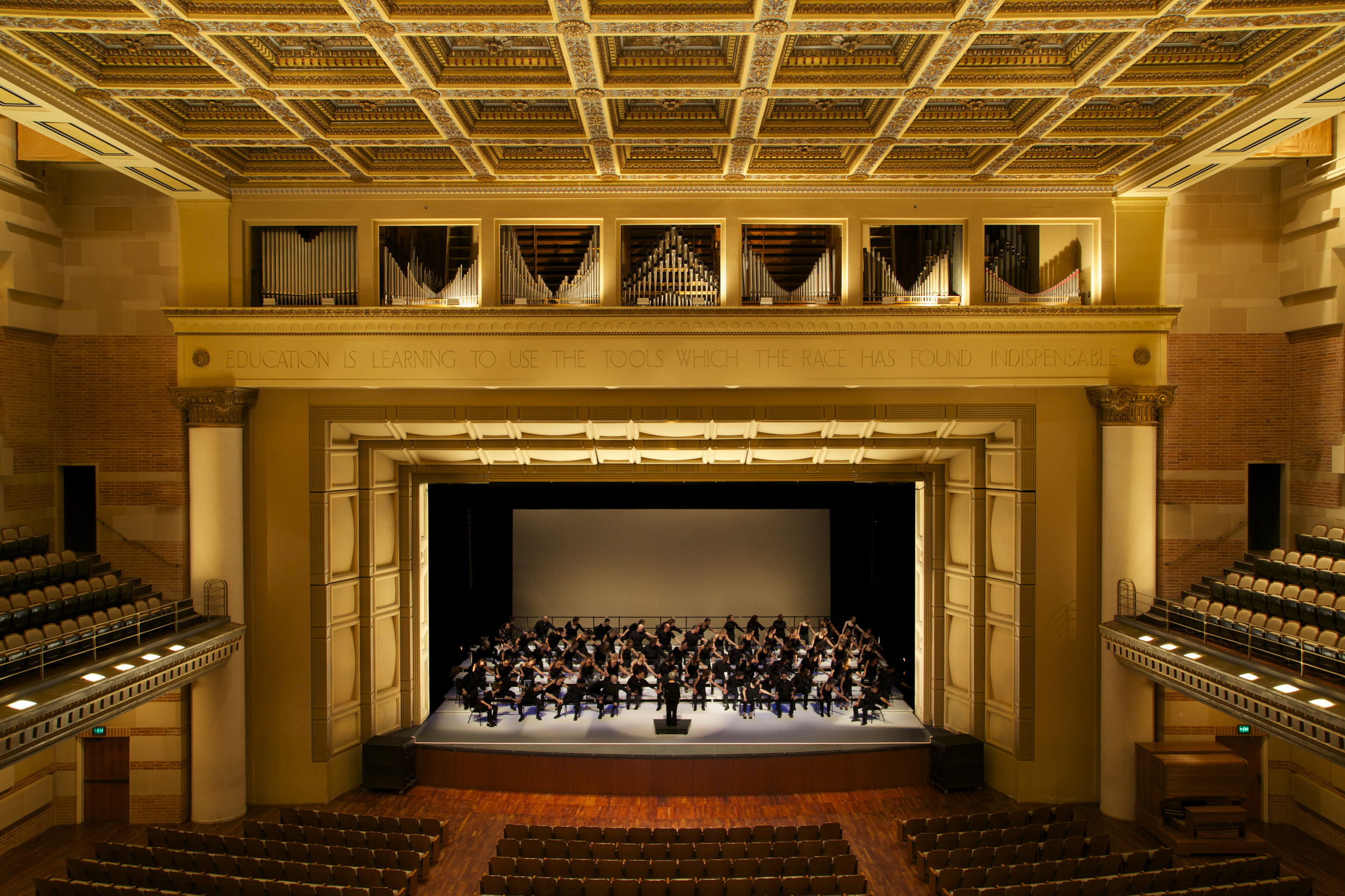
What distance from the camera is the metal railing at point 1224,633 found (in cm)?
708

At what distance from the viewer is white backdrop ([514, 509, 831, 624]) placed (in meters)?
15.2

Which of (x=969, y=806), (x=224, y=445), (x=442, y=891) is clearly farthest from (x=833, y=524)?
(x=224, y=445)

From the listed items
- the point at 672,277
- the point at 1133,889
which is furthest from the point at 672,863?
the point at 672,277

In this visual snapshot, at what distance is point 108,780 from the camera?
975 cm

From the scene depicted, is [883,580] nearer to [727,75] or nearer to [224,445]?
[727,75]

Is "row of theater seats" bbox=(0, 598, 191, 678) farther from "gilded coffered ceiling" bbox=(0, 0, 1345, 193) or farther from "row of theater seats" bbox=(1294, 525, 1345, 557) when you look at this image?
"row of theater seats" bbox=(1294, 525, 1345, 557)

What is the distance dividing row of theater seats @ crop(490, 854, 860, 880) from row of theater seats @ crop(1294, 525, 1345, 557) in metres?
6.92

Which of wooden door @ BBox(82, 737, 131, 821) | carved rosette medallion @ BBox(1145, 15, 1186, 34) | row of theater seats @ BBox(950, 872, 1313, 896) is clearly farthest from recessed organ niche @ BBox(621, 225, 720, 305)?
wooden door @ BBox(82, 737, 131, 821)

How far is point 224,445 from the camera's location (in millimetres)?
9570

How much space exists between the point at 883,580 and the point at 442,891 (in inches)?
347

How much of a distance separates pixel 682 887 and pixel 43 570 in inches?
327

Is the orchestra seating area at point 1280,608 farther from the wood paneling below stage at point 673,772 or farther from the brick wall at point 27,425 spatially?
the brick wall at point 27,425

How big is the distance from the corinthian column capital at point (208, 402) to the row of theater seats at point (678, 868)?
259 inches

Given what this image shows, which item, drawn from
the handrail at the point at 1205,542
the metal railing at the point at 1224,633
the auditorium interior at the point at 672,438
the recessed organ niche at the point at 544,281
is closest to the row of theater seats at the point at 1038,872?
the auditorium interior at the point at 672,438
